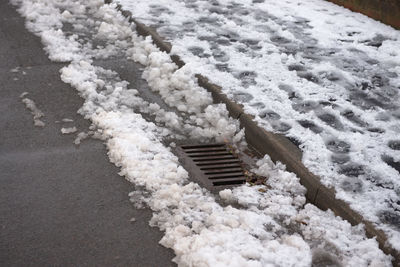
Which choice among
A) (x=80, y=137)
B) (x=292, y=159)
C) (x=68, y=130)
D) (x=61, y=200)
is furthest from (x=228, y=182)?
(x=68, y=130)

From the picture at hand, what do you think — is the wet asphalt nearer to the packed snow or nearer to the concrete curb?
the packed snow

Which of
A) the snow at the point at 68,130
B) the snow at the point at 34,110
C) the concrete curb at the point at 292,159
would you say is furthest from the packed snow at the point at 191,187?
the snow at the point at 34,110

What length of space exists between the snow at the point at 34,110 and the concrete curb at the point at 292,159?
1.69m

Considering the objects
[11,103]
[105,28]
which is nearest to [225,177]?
[11,103]

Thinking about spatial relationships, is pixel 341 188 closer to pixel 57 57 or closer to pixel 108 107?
pixel 108 107

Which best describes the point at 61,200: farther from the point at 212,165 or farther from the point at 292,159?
the point at 292,159

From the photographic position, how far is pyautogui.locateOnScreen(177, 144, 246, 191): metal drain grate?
3.89 metres

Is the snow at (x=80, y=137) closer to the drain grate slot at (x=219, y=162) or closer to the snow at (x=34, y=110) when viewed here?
the snow at (x=34, y=110)

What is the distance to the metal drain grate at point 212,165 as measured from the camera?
12.8ft

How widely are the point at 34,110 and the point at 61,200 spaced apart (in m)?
1.58

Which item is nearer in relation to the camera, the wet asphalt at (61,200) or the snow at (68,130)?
the wet asphalt at (61,200)

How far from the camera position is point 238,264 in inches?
114

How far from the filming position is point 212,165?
4105mm

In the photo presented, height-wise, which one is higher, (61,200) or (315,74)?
(315,74)
